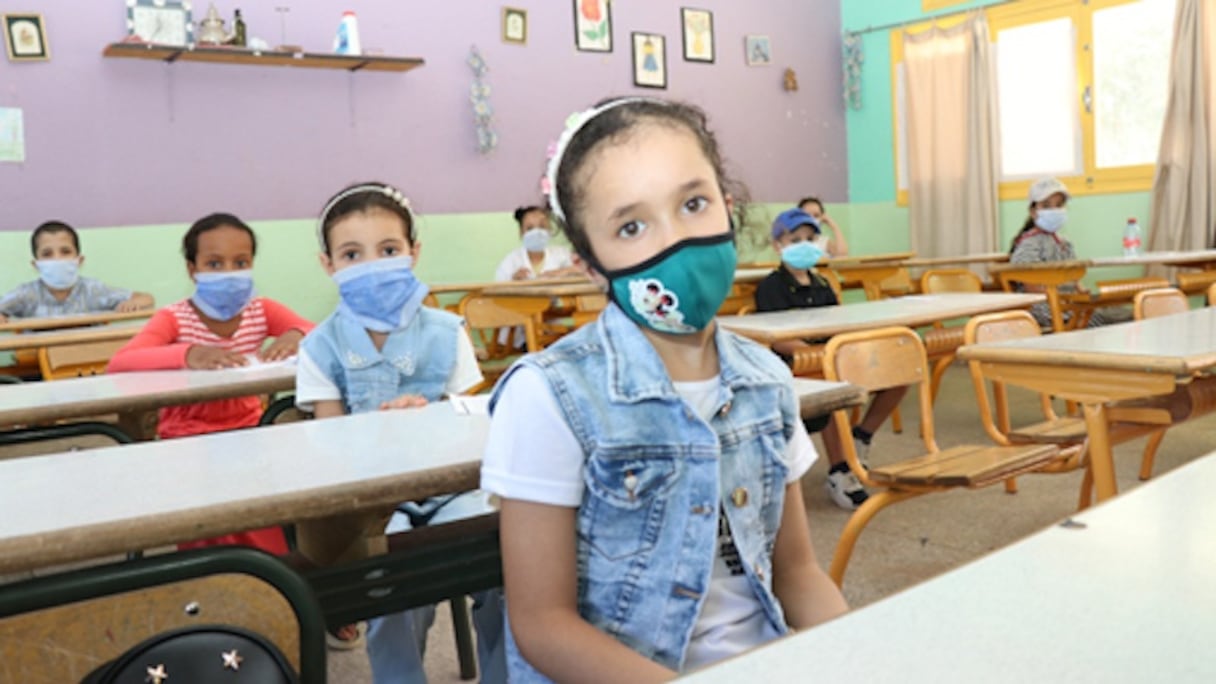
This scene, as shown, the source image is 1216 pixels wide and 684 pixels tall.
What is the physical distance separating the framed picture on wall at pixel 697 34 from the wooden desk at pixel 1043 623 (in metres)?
7.68

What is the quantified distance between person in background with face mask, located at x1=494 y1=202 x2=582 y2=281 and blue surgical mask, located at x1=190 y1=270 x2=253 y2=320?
3.89 meters

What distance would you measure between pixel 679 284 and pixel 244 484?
571 millimetres

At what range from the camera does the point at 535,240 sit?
682cm

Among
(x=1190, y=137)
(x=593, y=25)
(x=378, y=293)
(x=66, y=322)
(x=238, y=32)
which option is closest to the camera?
(x=378, y=293)

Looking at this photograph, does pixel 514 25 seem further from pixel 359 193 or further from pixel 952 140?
pixel 359 193

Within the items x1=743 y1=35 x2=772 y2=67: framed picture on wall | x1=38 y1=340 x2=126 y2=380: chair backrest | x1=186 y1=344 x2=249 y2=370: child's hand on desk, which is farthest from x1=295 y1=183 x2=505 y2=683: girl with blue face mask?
x1=743 y1=35 x2=772 y2=67: framed picture on wall

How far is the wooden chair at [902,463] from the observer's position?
7.68 feet

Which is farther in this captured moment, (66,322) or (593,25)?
(593,25)

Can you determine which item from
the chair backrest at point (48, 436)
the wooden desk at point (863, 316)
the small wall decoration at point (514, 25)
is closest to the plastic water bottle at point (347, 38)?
the small wall decoration at point (514, 25)

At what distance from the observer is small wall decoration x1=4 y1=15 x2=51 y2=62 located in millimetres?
5426

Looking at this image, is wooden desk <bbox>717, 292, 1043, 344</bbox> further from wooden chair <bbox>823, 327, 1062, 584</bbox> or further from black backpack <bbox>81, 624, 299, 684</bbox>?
black backpack <bbox>81, 624, 299, 684</bbox>

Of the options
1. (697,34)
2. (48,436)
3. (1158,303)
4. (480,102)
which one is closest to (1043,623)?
(48,436)

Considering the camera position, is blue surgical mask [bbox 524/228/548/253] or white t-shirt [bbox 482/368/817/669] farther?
blue surgical mask [bbox 524/228/548/253]

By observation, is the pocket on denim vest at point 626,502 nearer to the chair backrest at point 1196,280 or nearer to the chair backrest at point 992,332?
the chair backrest at point 992,332
